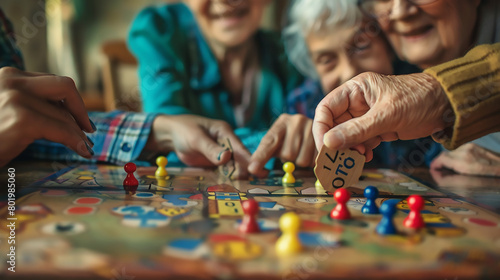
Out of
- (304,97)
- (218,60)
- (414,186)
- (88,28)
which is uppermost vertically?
(88,28)

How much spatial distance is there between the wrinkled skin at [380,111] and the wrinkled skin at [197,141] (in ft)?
0.86

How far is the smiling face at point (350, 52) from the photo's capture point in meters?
1.29

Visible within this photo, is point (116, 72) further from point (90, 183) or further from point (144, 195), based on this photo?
point (144, 195)

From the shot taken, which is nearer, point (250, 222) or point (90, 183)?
point (250, 222)

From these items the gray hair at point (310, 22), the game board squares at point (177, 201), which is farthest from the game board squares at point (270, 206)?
the gray hair at point (310, 22)

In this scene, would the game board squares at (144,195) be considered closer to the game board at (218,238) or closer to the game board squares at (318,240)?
the game board at (218,238)

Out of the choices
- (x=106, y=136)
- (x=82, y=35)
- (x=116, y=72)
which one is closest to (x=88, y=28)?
(x=82, y=35)

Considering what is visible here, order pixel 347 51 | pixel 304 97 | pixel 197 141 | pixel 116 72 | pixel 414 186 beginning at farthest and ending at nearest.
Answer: pixel 116 72 → pixel 304 97 → pixel 347 51 → pixel 197 141 → pixel 414 186

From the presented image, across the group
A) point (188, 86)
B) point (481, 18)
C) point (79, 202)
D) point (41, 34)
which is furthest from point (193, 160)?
point (41, 34)

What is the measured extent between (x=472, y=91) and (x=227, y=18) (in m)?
0.97

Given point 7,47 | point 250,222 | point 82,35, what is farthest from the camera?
point 82,35

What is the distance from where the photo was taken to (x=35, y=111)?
68cm

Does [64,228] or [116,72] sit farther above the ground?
[116,72]

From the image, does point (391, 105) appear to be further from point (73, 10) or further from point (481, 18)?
point (73, 10)
